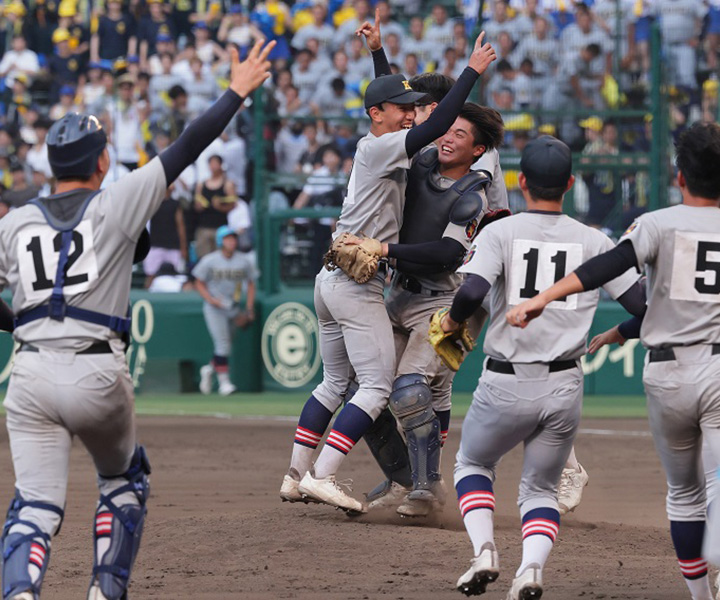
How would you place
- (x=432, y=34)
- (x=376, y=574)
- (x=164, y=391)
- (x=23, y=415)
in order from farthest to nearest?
(x=432, y=34), (x=164, y=391), (x=376, y=574), (x=23, y=415)

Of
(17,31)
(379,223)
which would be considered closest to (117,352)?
(379,223)

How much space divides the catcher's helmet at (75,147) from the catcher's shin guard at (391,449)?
3147 mm

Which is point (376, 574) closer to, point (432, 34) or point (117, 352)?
point (117, 352)

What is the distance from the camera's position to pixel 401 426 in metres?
7.05

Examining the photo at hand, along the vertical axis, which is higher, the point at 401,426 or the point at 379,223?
the point at 379,223

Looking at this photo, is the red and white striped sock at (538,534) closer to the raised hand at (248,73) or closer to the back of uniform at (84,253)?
the back of uniform at (84,253)

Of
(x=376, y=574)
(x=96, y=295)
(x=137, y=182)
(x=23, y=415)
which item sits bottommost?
(x=376, y=574)

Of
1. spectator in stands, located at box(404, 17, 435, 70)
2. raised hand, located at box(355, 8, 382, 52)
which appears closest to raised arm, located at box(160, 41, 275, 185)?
raised hand, located at box(355, 8, 382, 52)

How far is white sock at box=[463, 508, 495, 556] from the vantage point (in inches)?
207

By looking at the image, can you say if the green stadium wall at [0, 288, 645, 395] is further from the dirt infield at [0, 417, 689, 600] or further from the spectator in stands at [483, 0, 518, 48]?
the dirt infield at [0, 417, 689, 600]

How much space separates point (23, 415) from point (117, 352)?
0.41m

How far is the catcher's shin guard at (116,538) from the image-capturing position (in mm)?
4852

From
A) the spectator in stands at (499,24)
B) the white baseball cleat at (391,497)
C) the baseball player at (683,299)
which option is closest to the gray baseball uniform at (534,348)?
the baseball player at (683,299)

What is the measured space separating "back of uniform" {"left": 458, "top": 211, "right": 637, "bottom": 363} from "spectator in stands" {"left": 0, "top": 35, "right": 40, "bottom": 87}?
49.9ft
